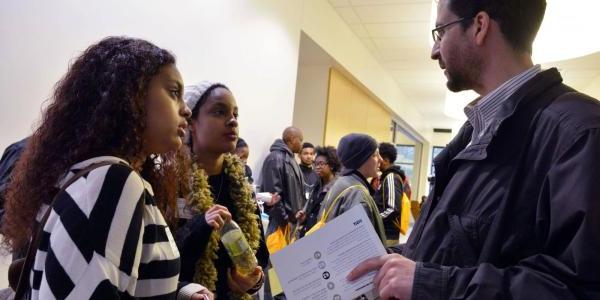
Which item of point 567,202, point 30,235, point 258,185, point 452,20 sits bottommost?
point 258,185

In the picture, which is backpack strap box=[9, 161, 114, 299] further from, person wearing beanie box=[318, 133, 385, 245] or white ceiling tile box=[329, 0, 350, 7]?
white ceiling tile box=[329, 0, 350, 7]

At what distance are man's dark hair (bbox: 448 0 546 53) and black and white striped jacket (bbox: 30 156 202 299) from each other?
0.88 m

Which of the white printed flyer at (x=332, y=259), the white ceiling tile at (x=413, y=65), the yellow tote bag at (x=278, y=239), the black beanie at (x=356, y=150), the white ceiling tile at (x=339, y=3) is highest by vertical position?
the white ceiling tile at (x=339, y=3)

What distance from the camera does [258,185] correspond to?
4.07 m

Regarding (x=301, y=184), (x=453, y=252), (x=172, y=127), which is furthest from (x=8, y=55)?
(x=301, y=184)

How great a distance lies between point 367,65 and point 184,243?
6.00 m

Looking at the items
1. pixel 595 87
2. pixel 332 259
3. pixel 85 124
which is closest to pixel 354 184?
pixel 332 259

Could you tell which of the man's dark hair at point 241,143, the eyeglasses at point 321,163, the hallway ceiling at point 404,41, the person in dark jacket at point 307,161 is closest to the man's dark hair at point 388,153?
the eyeglasses at point 321,163

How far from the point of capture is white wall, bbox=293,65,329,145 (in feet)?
19.1

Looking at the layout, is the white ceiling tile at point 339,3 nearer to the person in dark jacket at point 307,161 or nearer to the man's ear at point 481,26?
the person in dark jacket at point 307,161

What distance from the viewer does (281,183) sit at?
384 centimetres

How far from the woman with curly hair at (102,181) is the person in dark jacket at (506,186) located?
0.46 metres

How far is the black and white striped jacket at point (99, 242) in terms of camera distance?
69 cm

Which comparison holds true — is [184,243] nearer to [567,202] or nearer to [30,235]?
[30,235]
